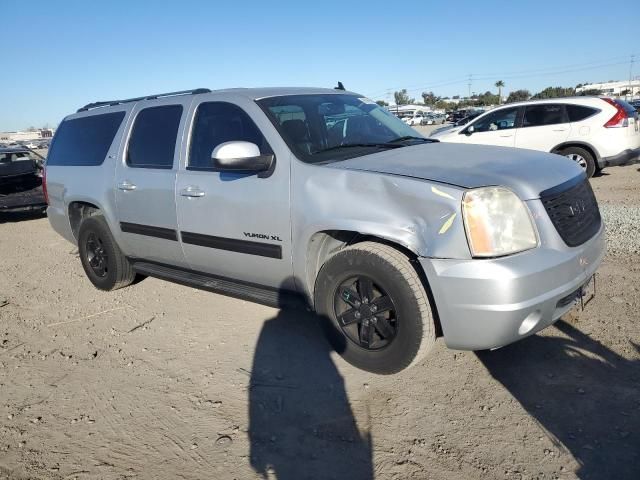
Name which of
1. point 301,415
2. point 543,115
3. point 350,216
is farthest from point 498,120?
point 301,415

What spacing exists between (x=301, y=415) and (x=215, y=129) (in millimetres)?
2222

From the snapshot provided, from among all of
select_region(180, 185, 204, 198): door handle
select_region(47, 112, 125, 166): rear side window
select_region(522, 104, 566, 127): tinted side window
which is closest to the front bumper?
select_region(180, 185, 204, 198): door handle

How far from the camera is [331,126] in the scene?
12.3 ft

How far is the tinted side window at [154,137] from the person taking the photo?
406 cm

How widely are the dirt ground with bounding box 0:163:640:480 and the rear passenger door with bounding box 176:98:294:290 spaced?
2.05 ft

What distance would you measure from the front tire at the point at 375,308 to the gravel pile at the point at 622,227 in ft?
10.5

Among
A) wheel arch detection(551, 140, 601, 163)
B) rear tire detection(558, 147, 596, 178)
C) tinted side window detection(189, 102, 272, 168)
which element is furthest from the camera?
rear tire detection(558, 147, 596, 178)

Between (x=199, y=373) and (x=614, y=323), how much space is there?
291cm

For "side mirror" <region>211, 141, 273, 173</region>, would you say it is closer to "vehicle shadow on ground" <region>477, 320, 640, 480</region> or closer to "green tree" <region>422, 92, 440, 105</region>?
"vehicle shadow on ground" <region>477, 320, 640, 480</region>

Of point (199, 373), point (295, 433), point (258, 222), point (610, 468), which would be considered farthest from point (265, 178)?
point (610, 468)

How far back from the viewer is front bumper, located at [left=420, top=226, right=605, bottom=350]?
2533 mm

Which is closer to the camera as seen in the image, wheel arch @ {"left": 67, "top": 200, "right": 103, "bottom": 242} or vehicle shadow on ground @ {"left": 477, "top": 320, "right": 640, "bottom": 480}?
vehicle shadow on ground @ {"left": 477, "top": 320, "right": 640, "bottom": 480}

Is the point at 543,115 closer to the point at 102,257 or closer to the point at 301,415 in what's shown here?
the point at 102,257

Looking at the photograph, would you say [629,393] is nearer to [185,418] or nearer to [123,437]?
[185,418]
